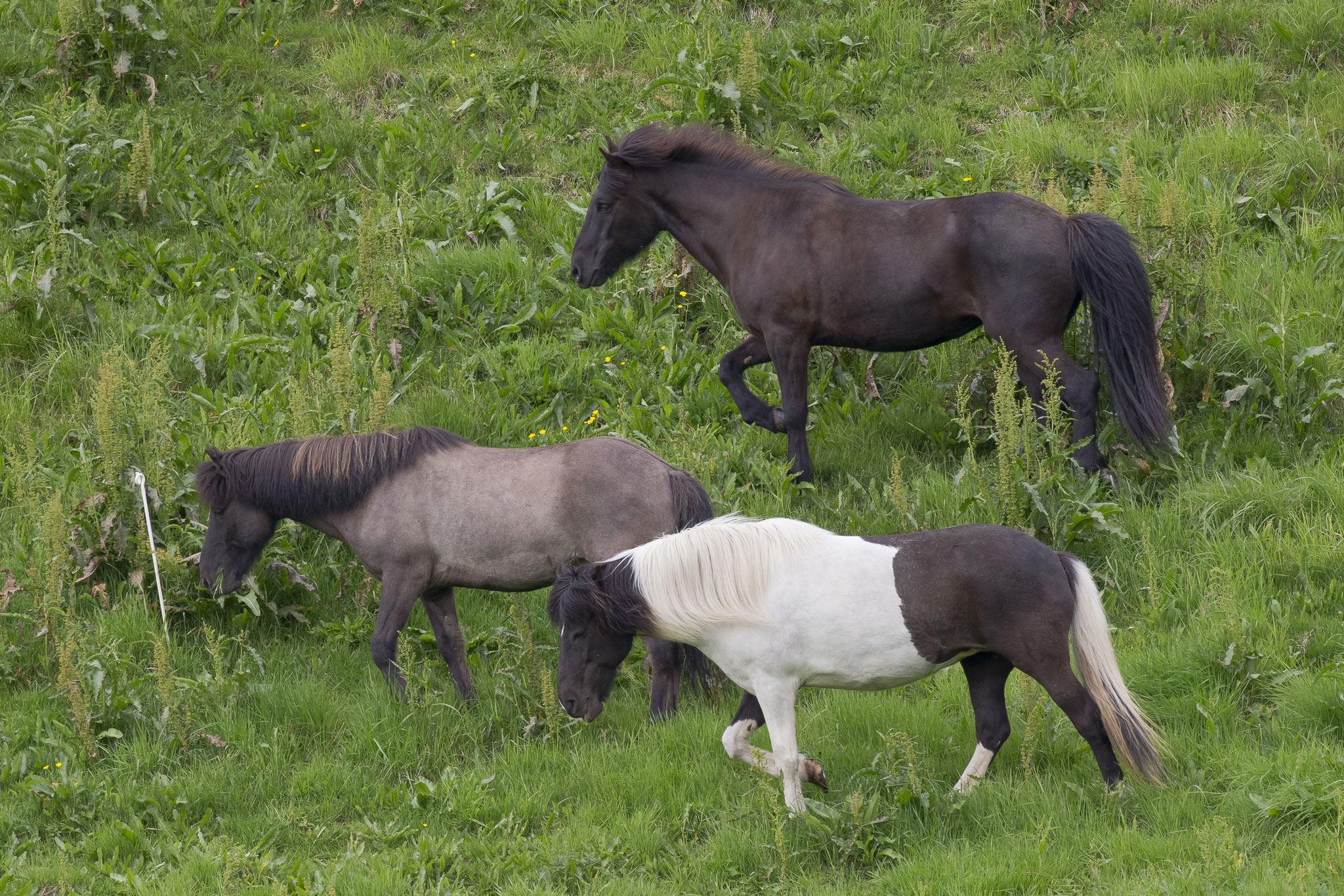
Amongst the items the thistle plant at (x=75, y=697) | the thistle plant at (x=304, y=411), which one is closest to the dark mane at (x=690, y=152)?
the thistle plant at (x=304, y=411)

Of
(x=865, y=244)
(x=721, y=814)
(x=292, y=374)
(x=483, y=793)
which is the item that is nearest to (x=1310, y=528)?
(x=865, y=244)

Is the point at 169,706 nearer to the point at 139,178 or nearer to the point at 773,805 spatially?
the point at 773,805

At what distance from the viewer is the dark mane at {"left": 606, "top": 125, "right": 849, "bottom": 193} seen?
9.01 m

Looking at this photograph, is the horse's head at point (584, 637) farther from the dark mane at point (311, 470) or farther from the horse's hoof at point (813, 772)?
the dark mane at point (311, 470)

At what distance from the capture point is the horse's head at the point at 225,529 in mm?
7371

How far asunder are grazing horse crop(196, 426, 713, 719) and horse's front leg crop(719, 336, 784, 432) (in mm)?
1981

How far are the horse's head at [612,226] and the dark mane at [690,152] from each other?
0.20 feet

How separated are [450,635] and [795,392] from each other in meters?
2.95

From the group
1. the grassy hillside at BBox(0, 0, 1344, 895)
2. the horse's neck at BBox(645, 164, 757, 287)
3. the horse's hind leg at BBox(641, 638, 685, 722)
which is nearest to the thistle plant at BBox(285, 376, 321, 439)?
the grassy hillside at BBox(0, 0, 1344, 895)

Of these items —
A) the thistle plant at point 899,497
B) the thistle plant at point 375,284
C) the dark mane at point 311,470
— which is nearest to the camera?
the dark mane at point 311,470

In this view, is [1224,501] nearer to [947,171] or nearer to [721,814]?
[721,814]

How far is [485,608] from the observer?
819cm

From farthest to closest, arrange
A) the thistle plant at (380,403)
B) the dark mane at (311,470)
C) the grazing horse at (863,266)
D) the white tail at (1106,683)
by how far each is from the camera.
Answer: the thistle plant at (380,403) → the grazing horse at (863,266) → the dark mane at (311,470) → the white tail at (1106,683)

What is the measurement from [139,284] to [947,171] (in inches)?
295
